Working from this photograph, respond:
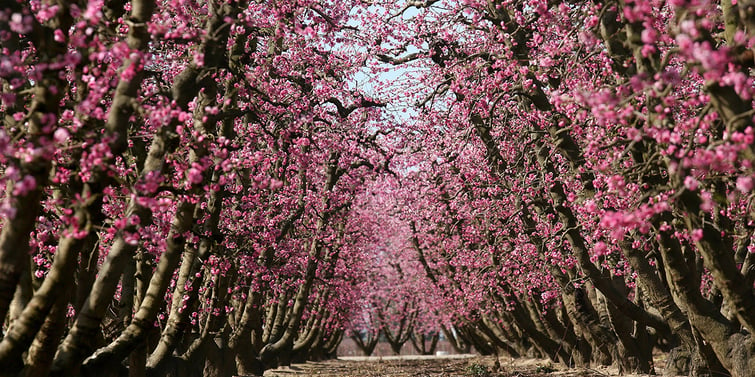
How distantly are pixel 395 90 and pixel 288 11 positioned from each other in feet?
25.3

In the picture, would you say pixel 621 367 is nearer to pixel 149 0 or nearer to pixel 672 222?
pixel 672 222

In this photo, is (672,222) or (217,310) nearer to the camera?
(672,222)

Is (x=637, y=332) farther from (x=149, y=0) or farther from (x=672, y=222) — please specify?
(x=149, y=0)

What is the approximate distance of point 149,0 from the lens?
6848 millimetres

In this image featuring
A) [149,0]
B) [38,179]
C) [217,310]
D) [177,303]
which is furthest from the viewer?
[217,310]

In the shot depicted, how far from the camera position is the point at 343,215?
83.9 feet

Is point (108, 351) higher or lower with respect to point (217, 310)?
lower

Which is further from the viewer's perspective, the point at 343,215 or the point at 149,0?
the point at 343,215

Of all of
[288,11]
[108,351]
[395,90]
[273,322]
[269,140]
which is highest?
[395,90]

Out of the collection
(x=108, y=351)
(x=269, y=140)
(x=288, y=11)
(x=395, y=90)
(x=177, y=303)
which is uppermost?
(x=395, y=90)

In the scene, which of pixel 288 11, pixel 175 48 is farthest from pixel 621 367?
pixel 175 48

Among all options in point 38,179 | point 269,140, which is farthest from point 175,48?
point 38,179

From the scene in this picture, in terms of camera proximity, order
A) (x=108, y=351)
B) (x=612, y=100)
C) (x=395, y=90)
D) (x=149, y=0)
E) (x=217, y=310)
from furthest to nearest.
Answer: (x=395, y=90), (x=217, y=310), (x=108, y=351), (x=149, y=0), (x=612, y=100)

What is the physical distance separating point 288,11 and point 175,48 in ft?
6.48
